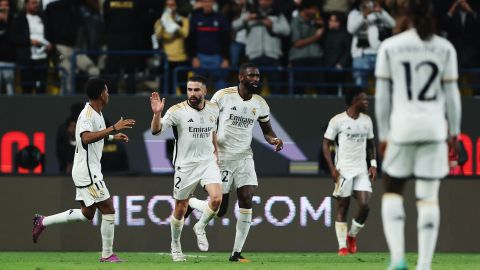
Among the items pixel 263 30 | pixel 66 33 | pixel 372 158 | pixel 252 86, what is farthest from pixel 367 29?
pixel 252 86

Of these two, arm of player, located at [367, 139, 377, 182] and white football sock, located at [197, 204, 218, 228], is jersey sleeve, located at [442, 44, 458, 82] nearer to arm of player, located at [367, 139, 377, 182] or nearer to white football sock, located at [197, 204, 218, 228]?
white football sock, located at [197, 204, 218, 228]

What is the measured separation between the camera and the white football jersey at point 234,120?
1544cm

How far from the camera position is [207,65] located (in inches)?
847

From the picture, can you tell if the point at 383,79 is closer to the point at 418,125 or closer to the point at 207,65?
the point at 418,125

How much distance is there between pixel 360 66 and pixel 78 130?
8.39 meters

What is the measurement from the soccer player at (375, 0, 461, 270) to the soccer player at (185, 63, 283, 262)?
5.36m

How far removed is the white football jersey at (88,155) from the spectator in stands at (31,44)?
692 centimetres

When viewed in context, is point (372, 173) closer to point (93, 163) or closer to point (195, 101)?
point (195, 101)

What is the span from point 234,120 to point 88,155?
2084mm

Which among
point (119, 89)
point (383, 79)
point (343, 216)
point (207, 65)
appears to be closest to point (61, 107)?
point (119, 89)

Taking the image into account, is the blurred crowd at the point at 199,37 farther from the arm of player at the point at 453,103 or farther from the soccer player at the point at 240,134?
the arm of player at the point at 453,103

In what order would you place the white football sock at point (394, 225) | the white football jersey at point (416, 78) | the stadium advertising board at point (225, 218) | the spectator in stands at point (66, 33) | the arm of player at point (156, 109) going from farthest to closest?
the spectator in stands at point (66, 33) → the stadium advertising board at point (225, 218) → the arm of player at point (156, 109) → the white football jersey at point (416, 78) → the white football sock at point (394, 225)

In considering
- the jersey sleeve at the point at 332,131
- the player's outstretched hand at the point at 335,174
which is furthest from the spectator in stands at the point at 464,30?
the player's outstretched hand at the point at 335,174

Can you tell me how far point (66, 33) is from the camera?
21656mm
